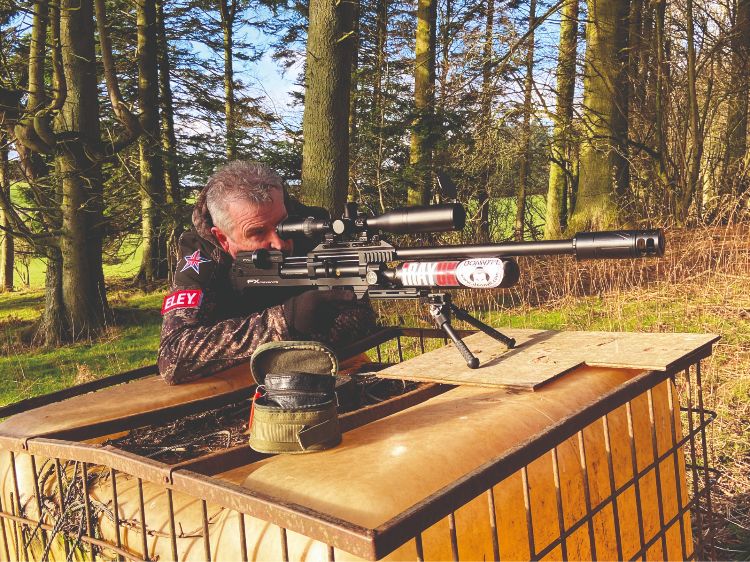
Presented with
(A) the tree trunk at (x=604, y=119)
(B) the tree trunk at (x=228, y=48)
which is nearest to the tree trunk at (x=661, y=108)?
(A) the tree trunk at (x=604, y=119)

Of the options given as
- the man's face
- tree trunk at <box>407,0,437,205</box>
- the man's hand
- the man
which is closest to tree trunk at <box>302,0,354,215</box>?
the man

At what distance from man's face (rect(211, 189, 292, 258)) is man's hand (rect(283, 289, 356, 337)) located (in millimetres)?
510

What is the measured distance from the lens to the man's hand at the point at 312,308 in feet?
8.27

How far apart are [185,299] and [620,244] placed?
6.19 ft

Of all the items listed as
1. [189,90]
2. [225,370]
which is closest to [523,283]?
[225,370]

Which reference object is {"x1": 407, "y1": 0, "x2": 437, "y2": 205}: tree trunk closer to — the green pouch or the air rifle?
the air rifle

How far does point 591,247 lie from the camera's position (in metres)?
1.91

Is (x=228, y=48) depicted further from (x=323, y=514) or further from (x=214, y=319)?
(x=323, y=514)

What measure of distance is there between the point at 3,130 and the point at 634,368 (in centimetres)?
844

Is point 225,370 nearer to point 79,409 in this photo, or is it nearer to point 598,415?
point 79,409

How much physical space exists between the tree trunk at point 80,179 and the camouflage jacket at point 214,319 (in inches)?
283

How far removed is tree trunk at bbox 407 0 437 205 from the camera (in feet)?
35.3

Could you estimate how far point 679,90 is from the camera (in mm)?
9094

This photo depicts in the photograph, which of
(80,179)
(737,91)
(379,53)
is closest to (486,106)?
(379,53)
